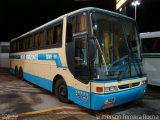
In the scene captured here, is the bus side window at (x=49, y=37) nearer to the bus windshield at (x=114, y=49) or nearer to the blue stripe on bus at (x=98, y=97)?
the blue stripe on bus at (x=98, y=97)

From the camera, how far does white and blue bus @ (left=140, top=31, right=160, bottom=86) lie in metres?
9.27

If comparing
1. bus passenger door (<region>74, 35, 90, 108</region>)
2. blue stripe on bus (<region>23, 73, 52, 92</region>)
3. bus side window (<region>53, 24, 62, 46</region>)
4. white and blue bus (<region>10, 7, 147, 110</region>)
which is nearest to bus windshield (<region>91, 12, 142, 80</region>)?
white and blue bus (<region>10, 7, 147, 110</region>)

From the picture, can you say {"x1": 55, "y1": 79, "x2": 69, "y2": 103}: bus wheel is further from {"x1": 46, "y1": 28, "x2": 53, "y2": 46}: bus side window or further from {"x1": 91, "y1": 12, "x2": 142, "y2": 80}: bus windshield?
{"x1": 91, "y1": 12, "x2": 142, "y2": 80}: bus windshield

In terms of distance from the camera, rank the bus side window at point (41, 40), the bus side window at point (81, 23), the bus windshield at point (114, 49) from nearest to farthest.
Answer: the bus windshield at point (114, 49)
the bus side window at point (81, 23)
the bus side window at point (41, 40)

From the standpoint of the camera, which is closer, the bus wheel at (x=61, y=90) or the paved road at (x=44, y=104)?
the paved road at (x=44, y=104)

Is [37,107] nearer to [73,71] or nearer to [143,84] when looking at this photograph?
[73,71]

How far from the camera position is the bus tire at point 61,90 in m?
7.04

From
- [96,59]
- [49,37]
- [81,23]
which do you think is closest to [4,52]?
[49,37]

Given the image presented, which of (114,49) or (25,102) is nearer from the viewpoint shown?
(114,49)

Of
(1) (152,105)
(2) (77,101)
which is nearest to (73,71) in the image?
(2) (77,101)

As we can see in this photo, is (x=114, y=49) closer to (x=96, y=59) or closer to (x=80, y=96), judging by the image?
(x=96, y=59)

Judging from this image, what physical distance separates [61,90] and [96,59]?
239 cm

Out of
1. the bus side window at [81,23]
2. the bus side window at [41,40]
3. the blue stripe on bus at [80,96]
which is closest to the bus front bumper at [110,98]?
the blue stripe on bus at [80,96]

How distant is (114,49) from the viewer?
591 centimetres
